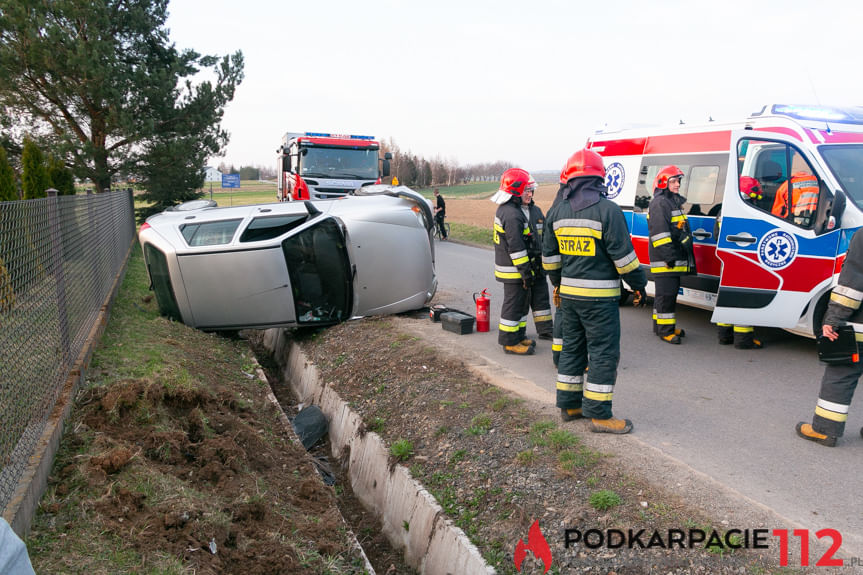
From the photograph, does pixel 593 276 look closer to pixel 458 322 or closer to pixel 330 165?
pixel 458 322

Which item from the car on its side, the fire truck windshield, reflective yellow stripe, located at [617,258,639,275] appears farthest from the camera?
the fire truck windshield

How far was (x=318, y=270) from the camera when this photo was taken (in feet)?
25.9

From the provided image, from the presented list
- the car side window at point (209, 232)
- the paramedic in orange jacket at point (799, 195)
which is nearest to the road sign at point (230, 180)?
the car side window at point (209, 232)

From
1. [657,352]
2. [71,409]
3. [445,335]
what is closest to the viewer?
[71,409]

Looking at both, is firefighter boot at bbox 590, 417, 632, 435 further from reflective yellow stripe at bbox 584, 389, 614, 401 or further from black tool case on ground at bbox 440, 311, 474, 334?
black tool case on ground at bbox 440, 311, 474, 334

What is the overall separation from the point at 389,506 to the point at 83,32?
20.0 m

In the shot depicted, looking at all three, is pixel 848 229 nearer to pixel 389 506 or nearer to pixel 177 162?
pixel 389 506

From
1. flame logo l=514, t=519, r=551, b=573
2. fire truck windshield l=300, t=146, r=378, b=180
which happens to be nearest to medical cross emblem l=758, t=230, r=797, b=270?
flame logo l=514, t=519, r=551, b=573

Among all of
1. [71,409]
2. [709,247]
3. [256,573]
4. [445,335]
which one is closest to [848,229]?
[709,247]

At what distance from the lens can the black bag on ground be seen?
445cm

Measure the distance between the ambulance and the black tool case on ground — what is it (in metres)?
2.84

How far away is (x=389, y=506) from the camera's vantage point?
16.4ft

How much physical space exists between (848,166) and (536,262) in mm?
3257

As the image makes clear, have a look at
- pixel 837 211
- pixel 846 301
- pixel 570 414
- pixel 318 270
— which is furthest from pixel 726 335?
pixel 318 270
